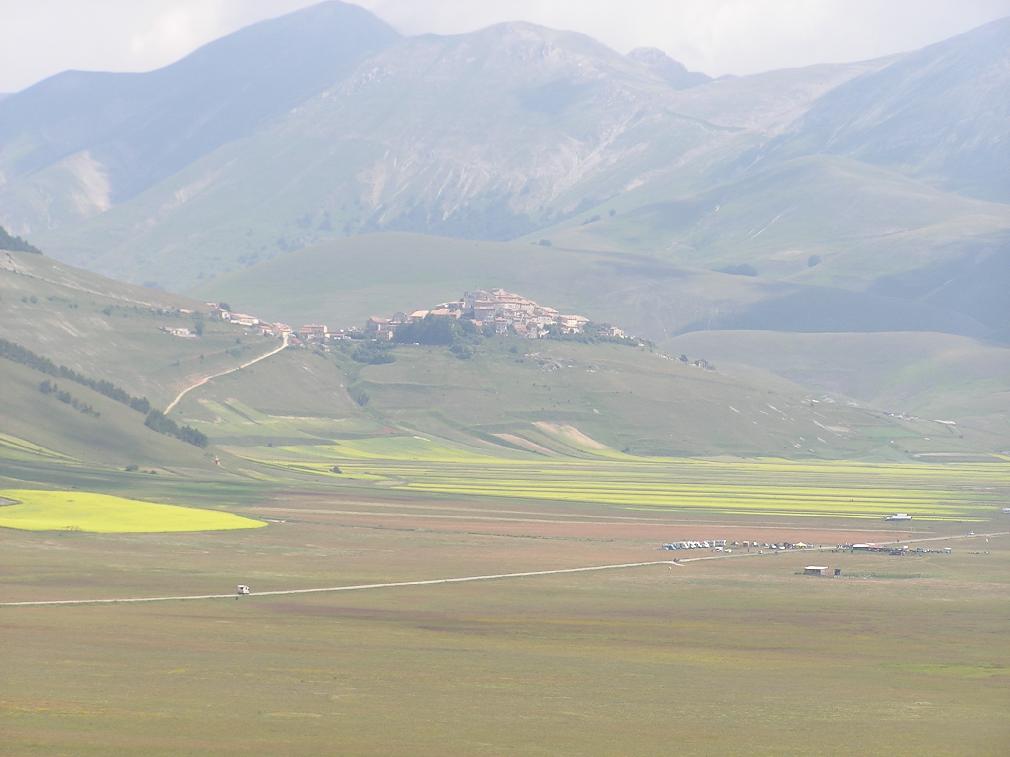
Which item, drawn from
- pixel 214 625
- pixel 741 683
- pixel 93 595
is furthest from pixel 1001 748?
pixel 93 595

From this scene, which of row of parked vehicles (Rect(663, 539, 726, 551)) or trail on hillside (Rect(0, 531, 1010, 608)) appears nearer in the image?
trail on hillside (Rect(0, 531, 1010, 608))

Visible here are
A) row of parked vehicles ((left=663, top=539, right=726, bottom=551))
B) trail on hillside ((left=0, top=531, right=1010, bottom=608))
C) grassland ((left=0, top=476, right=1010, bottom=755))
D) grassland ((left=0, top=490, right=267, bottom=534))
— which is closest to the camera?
grassland ((left=0, top=476, right=1010, bottom=755))

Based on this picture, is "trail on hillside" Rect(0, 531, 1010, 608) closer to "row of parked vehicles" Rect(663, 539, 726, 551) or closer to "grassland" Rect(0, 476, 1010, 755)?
"grassland" Rect(0, 476, 1010, 755)

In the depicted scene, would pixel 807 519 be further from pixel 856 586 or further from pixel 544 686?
pixel 544 686

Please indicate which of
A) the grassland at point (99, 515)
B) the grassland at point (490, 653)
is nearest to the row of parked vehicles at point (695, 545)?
the grassland at point (490, 653)

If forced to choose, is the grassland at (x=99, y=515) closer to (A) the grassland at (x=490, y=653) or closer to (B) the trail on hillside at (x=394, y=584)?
(A) the grassland at (x=490, y=653)

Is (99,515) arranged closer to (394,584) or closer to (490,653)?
(394,584)

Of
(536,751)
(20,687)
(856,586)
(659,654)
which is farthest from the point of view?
(856,586)

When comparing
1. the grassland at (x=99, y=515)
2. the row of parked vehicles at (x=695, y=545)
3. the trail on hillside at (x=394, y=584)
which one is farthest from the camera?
the row of parked vehicles at (x=695, y=545)

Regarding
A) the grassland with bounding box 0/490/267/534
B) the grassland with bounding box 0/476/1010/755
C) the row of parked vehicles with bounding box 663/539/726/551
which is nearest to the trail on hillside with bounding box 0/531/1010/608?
the grassland with bounding box 0/476/1010/755
